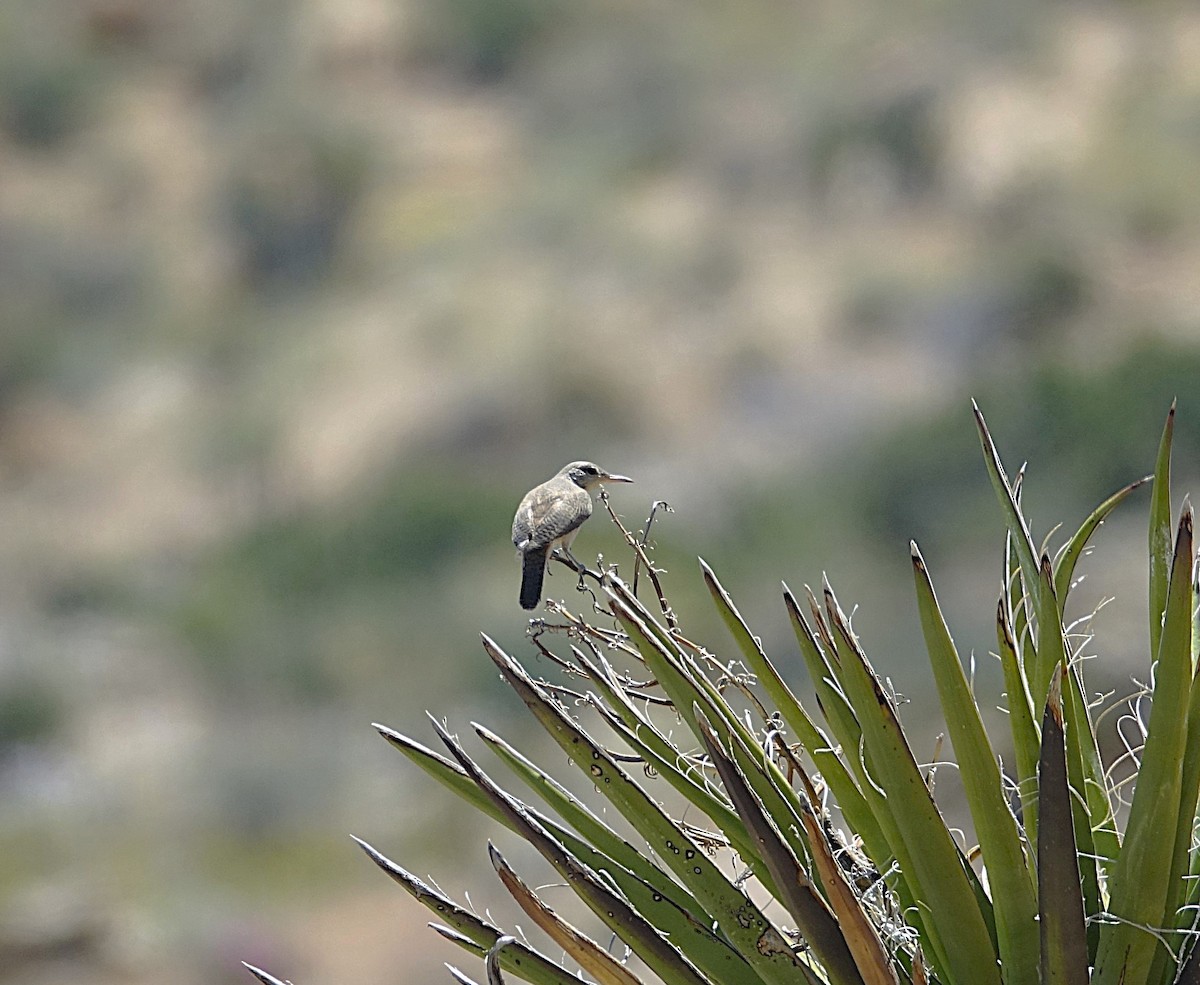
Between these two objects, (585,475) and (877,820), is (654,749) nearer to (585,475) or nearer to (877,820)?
(877,820)

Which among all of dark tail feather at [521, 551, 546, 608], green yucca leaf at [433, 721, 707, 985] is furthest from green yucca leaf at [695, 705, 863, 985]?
dark tail feather at [521, 551, 546, 608]

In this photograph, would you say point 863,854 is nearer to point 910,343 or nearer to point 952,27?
point 910,343

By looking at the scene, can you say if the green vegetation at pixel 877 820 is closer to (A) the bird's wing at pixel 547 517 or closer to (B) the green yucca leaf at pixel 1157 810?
(B) the green yucca leaf at pixel 1157 810

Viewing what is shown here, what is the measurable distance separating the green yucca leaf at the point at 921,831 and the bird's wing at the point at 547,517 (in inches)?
39.6

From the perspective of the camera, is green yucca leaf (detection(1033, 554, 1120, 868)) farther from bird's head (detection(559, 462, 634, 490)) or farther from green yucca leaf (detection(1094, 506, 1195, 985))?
bird's head (detection(559, 462, 634, 490))

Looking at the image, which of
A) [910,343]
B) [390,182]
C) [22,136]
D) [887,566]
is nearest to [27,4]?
[22,136]

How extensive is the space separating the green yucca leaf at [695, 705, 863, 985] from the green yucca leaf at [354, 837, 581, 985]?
0.45 metres

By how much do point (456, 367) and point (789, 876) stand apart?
23.6m

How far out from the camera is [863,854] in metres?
2.61

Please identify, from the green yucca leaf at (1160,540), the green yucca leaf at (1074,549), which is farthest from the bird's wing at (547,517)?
the green yucca leaf at (1160,540)

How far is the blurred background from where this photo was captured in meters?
17.4

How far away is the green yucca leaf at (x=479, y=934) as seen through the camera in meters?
2.34

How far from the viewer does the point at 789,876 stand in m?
1.91

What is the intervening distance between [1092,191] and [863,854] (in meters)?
23.2
